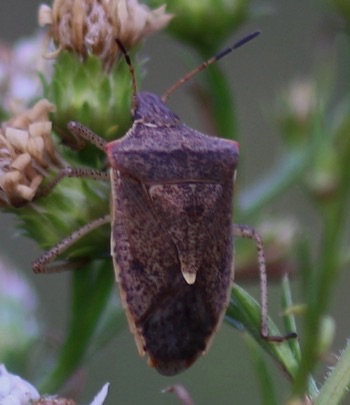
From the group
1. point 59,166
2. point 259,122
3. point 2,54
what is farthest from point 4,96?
point 259,122

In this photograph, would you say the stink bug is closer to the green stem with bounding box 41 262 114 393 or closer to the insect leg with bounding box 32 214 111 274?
the insect leg with bounding box 32 214 111 274

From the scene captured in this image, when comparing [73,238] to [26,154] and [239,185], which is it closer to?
[26,154]

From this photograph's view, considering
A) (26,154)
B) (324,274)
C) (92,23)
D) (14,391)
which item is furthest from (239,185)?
(324,274)

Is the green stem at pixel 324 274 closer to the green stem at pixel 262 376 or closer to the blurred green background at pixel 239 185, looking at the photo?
the green stem at pixel 262 376

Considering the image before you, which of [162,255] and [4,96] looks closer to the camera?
[162,255]

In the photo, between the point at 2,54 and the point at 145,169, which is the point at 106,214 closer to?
the point at 145,169

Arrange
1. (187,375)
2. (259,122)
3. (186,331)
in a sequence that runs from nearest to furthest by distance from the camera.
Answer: (186,331), (187,375), (259,122)
